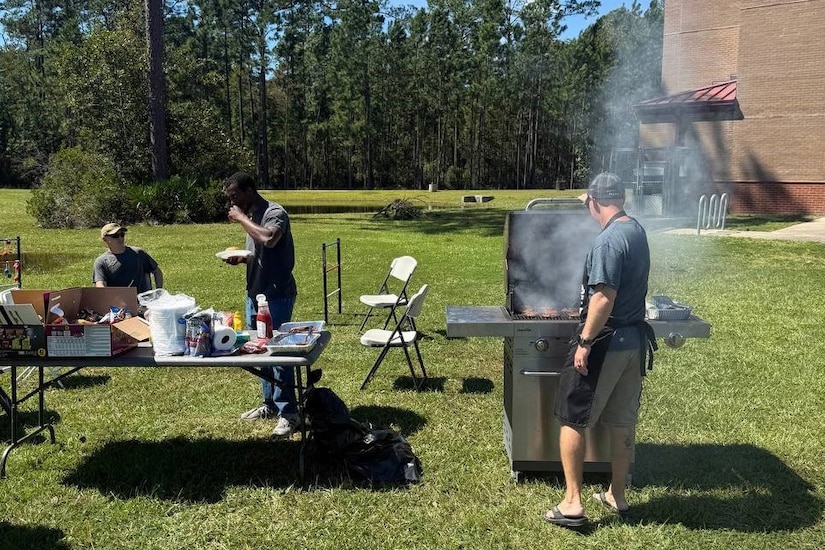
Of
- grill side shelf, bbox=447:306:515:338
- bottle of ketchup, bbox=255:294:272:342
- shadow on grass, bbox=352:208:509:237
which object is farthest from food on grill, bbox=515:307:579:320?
shadow on grass, bbox=352:208:509:237

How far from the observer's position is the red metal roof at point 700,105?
62.4 feet

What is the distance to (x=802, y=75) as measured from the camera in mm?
17891

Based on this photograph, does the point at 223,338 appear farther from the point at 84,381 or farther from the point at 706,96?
the point at 706,96

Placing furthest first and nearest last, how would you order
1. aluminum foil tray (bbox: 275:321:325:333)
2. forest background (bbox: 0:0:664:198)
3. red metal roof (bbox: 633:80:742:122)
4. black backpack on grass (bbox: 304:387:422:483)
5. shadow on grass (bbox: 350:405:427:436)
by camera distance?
forest background (bbox: 0:0:664:198) < red metal roof (bbox: 633:80:742:122) < shadow on grass (bbox: 350:405:427:436) < aluminum foil tray (bbox: 275:321:325:333) < black backpack on grass (bbox: 304:387:422:483)

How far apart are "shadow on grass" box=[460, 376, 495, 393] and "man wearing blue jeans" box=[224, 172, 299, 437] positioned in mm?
1508

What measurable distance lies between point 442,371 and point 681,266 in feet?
23.4

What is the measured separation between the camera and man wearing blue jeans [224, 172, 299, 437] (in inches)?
163

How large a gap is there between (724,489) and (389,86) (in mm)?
50028

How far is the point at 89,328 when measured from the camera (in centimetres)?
349

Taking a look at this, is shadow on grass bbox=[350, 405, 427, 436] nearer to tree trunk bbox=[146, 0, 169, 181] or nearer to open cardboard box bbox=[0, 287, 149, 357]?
open cardboard box bbox=[0, 287, 149, 357]

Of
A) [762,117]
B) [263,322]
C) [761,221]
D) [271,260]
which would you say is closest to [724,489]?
[263,322]

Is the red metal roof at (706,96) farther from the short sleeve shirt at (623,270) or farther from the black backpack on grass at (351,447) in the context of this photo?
the black backpack on grass at (351,447)

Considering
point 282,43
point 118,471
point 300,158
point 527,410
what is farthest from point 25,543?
point 300,158

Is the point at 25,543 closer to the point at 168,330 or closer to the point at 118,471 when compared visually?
the point at 118,471
